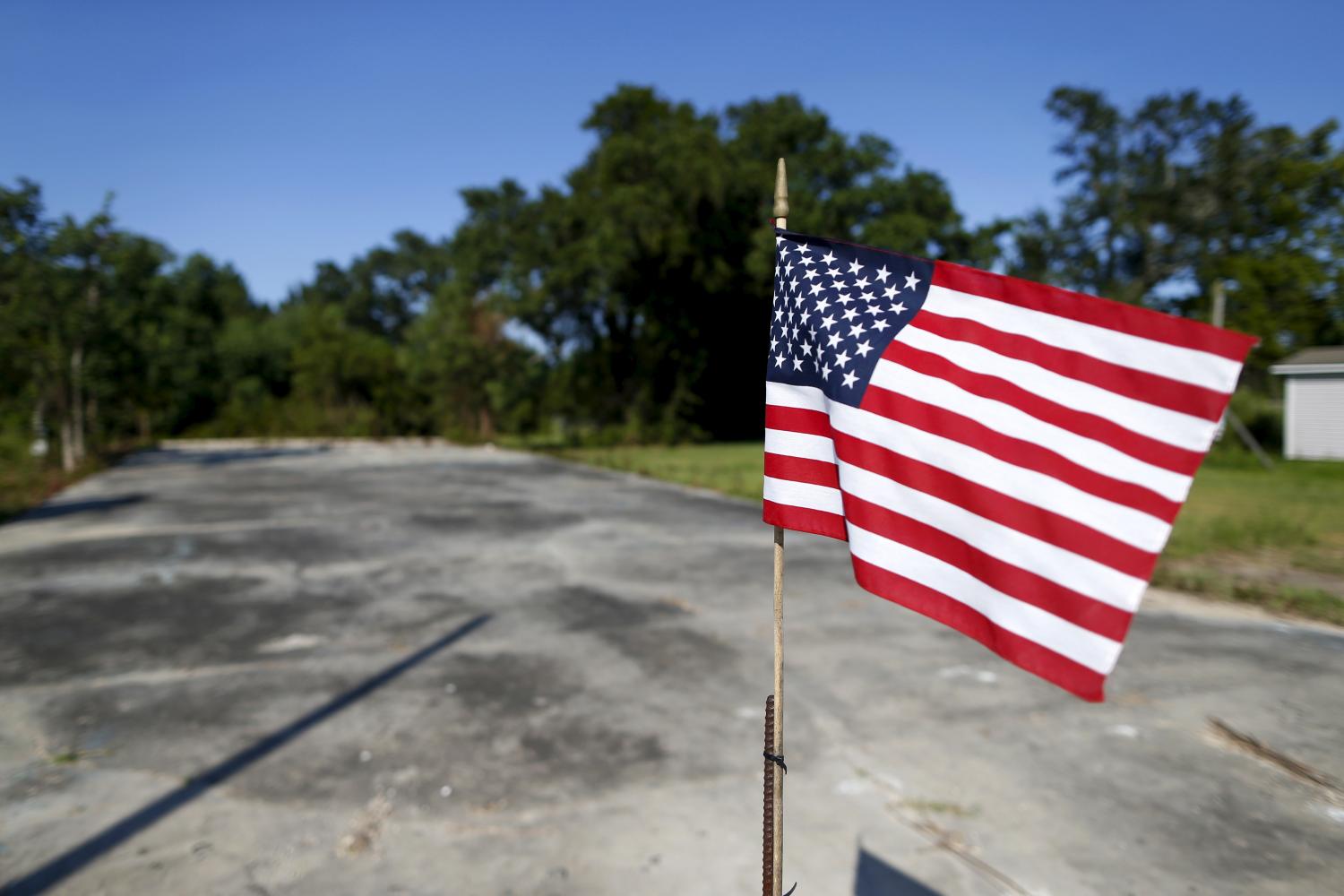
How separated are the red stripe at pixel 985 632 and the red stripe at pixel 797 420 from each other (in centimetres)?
42

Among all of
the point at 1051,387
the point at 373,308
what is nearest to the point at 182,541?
the point at 1051,387

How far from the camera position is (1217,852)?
11.7ft

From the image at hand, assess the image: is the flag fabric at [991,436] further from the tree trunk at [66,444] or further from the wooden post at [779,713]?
the tree trunk at [66,444]

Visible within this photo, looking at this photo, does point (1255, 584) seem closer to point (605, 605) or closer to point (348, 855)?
point (605, 605)

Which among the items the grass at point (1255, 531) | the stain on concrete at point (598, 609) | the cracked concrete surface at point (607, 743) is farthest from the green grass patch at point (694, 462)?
the cracked concrete surface at point (607, 743)

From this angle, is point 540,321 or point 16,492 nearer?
point 16,492

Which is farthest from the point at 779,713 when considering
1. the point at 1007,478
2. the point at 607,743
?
the point at 607,743

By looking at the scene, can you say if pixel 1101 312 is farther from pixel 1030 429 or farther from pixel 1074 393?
pixel 1030 429

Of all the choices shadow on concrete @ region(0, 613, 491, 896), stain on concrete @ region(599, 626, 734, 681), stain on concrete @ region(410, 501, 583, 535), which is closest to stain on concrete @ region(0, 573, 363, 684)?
shadow on concrete @ region(0, 613, 491, 896)

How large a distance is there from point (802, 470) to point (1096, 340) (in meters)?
0.88

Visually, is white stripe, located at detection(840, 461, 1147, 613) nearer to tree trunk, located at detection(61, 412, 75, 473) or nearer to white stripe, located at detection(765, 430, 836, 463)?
white stripe, located at detection(765, 430, 836, 463)

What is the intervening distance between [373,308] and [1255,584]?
90078 millimetres

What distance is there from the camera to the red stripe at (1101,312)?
5.72 ft

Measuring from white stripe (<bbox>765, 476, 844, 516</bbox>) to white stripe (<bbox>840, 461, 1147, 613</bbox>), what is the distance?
0.34 ft
